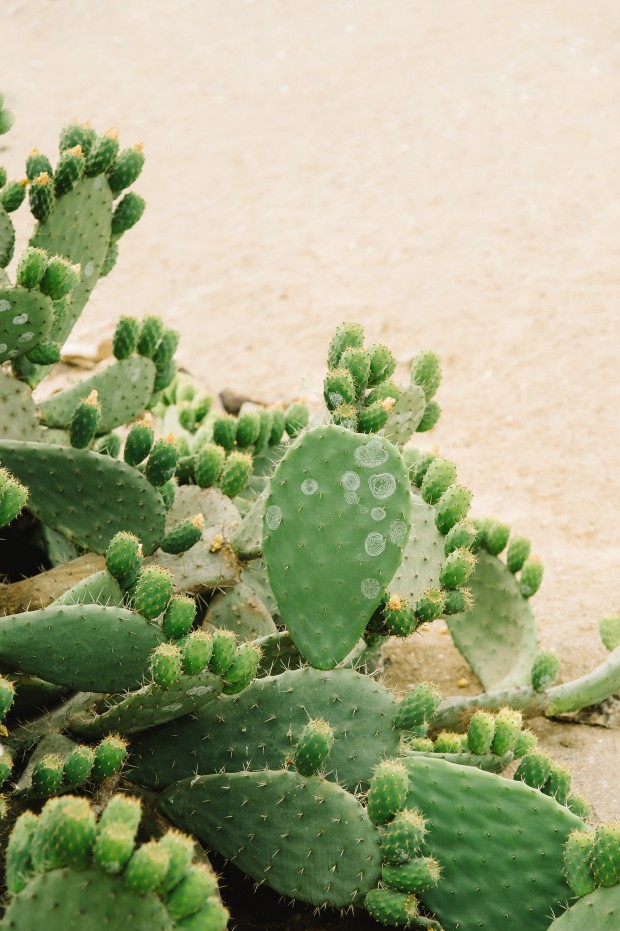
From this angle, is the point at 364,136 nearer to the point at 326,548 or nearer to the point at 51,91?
the point at 51,91

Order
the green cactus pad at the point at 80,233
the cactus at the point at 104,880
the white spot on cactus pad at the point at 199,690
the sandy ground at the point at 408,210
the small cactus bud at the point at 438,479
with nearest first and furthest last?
the cactus at the point at 104,880 < the white spot on cactus pad at the point at 199,690 < the small cactus bud at the point at 438,479 < the green cactus pad at the point at 80,233 < the sandy ground at the point at 408,210

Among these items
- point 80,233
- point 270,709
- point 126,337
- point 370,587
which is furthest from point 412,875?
point 80,233

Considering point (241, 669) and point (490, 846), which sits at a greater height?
point (241, 669)

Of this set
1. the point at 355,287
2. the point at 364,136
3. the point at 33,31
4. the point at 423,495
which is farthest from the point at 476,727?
the point at 33,31

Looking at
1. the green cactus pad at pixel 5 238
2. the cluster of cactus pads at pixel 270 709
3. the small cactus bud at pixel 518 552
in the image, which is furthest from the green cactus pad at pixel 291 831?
the green cactus pad at pixel 5 238

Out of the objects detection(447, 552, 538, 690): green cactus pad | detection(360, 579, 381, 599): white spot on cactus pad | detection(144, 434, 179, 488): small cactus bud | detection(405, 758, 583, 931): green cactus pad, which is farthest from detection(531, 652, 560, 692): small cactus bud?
detection(144, 434, 179, 488): small cactus bud

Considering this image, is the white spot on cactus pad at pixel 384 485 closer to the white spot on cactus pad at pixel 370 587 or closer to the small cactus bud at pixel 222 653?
the white spot on cactus pad at pixel 370 587

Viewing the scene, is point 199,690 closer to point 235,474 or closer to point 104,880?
point 104,880
